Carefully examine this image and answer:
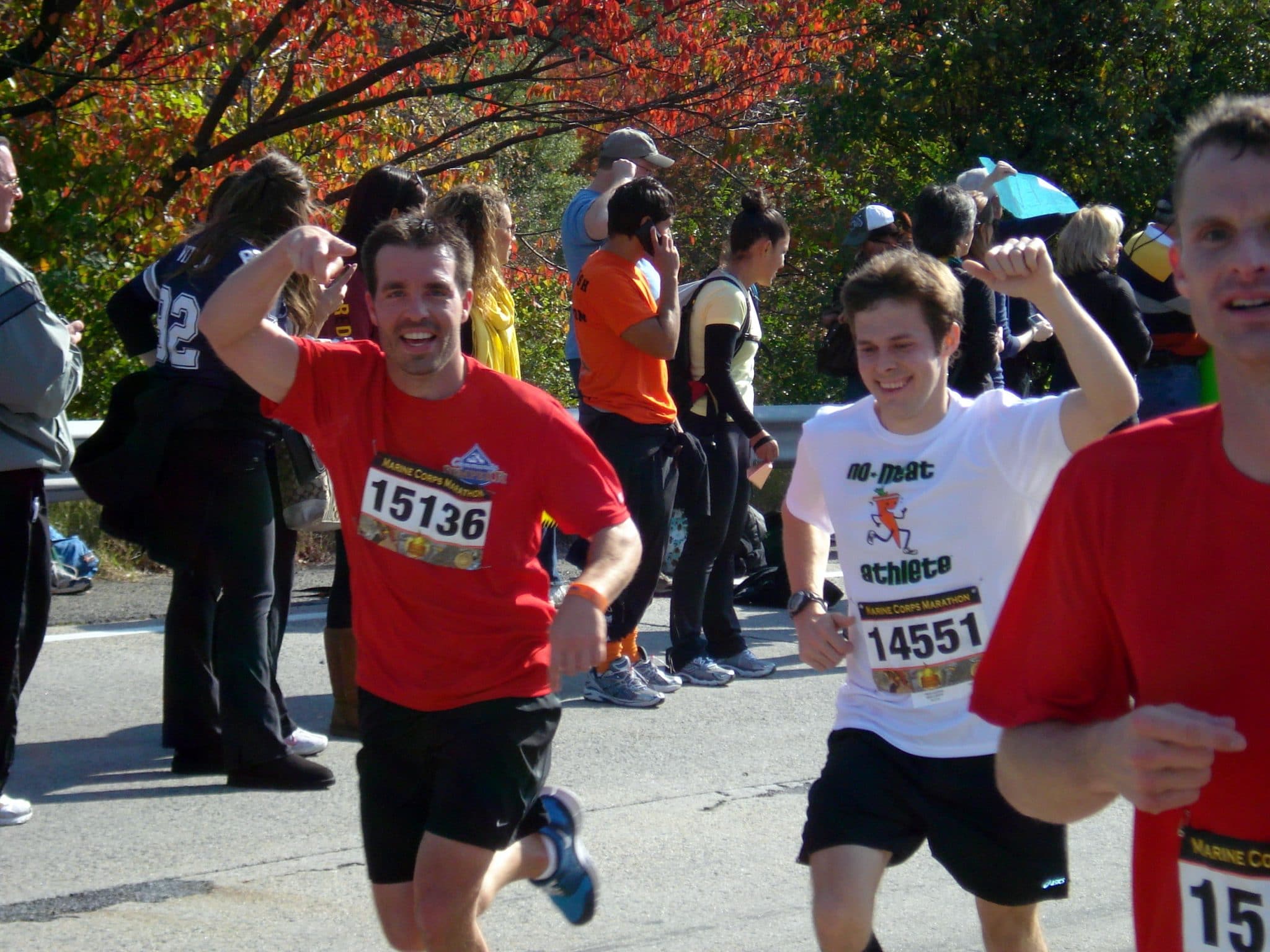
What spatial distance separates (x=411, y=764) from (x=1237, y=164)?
7.66 feet

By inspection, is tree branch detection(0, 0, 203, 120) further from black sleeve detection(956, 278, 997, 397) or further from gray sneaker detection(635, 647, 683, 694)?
black sleeve detection(956, 278, 997, 397)

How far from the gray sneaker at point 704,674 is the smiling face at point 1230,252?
552 cm

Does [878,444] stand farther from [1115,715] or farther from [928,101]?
[928,101]

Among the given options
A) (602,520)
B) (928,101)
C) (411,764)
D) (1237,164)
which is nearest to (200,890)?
(411,764)

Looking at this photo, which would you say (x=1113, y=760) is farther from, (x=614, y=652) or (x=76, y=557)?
(x=76, y=557)

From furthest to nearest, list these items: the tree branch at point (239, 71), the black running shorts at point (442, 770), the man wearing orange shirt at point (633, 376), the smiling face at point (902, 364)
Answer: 1. the tree branch at point (239, 71)
2. the man wearing orange shirt at point (633, 376)
3. the smiling face at point (902, 364)
4. the black running shorts at point (442, 770)

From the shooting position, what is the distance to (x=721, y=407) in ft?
23.5

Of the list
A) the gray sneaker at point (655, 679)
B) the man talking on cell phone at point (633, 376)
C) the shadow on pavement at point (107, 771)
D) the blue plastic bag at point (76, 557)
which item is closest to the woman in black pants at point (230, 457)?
the shadow on pavement at point (107, 771)

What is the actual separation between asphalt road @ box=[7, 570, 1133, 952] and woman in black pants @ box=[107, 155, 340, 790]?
274 millimetres

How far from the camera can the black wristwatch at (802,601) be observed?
12.1ft

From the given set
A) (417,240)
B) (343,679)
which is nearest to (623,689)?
(343,679)

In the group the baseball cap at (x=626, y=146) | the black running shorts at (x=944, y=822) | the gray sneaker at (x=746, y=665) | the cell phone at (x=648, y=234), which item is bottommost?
the gray sneaker at (x=746, y=665)

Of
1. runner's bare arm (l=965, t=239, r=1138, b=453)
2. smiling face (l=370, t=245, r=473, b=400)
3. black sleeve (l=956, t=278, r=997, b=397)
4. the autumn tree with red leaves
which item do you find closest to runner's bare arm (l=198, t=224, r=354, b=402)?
smiling face (l=370, t=245, r=473, b=400)

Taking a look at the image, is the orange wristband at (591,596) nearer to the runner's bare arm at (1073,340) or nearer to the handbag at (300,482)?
the runner's bare arm at (1073,340)
